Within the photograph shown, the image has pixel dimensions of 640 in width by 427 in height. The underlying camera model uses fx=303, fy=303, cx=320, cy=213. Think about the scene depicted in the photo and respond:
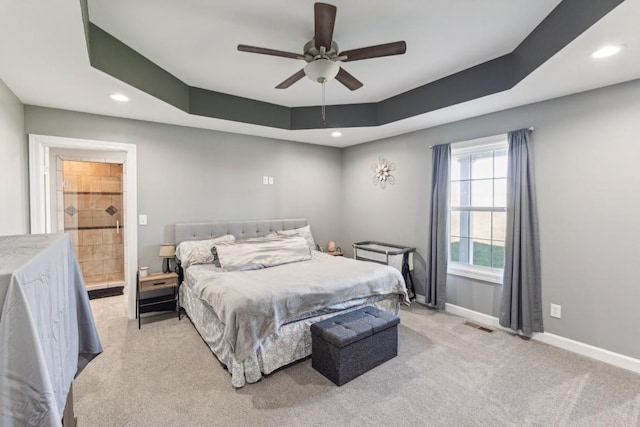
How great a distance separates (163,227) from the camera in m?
3.85

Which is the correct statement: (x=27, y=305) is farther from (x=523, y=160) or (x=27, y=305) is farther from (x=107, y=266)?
(x=107, y=266)

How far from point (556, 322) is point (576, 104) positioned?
2.10 meters

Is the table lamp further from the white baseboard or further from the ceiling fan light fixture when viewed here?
the white baseboard

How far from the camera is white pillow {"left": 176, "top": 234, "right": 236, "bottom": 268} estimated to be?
3.57m

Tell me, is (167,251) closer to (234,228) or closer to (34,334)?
(234,228)

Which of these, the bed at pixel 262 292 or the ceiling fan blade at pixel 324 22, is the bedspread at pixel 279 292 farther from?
the ceiling fan blade at pixel 324 22

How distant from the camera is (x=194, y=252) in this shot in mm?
3605

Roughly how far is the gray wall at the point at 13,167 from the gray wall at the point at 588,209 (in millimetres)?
4638

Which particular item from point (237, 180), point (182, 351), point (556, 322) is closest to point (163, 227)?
point (237, 180)

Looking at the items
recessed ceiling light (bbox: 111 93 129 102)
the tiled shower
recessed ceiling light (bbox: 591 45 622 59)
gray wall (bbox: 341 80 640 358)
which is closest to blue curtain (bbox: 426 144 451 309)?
gray wall (bbox: 341 80 640 358)

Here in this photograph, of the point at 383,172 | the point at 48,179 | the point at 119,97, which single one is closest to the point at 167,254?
the point at 48,179

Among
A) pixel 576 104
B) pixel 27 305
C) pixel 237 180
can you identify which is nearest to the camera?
pixel 27 305

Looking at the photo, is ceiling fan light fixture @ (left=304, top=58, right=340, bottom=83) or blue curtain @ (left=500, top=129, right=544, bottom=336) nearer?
ceiling fan light fixture @ (left=304, top=58, right=340, bottom=83)

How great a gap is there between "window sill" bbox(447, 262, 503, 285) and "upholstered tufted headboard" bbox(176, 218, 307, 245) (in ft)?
7.66
